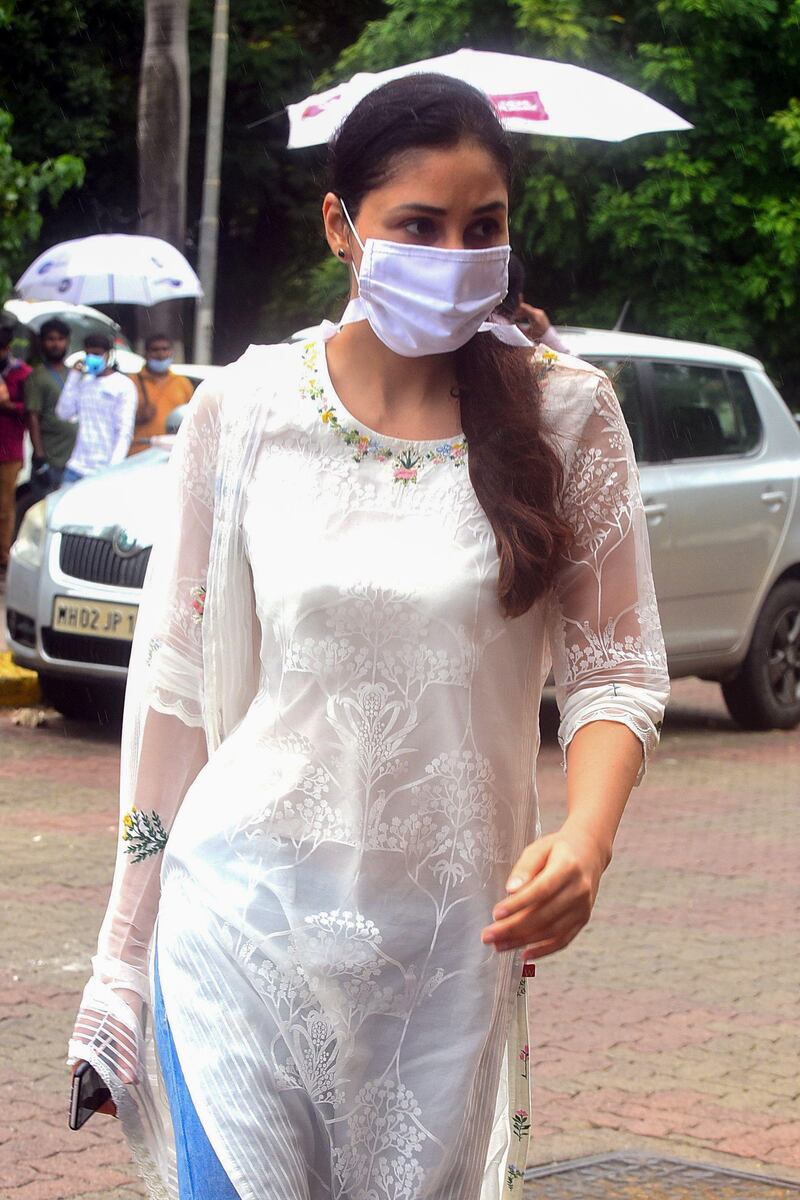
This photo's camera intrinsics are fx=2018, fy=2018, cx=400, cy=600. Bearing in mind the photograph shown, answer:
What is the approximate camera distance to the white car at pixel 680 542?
378 inches

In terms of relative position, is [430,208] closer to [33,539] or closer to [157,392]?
[33,539]

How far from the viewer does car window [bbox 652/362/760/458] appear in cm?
1044

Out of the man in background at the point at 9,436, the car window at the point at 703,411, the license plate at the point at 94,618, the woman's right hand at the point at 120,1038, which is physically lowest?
the man in background at the point at 9,436

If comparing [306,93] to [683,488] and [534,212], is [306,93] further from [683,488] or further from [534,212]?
[683,488]

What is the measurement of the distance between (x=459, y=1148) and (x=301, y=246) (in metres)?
33.4

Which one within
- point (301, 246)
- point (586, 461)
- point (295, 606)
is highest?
point (586, 461)

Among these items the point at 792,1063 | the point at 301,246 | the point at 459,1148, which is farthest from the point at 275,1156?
the point at 301,246

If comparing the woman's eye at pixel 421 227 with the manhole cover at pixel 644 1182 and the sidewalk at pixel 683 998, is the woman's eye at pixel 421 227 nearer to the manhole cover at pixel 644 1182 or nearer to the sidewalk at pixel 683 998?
the manhole cover at pixel 644 1182

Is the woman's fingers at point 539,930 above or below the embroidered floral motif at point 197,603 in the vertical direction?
below

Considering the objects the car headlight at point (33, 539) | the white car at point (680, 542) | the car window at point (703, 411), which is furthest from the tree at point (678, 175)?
the car headlight at point (33, 539)

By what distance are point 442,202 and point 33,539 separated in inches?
311

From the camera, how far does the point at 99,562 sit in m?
9.62

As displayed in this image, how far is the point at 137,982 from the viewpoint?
2.48 meters

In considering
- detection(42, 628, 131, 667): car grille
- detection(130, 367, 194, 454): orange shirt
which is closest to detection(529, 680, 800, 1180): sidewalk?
detection(42, 628, 131, 667): car grille
